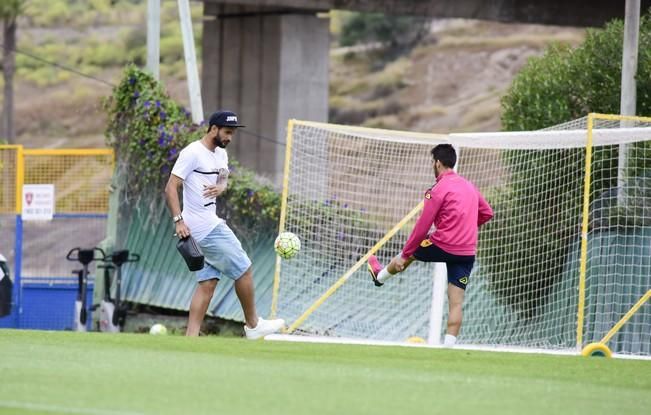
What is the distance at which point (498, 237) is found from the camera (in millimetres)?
16250

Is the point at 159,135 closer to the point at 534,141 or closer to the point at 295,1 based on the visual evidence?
the point at 534,141

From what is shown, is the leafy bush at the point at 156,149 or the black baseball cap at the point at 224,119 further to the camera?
the leafy bush at the point at 156,149

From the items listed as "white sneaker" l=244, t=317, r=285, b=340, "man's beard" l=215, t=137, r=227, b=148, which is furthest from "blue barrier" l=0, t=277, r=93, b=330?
"man's beard" l=215, t=137, r=227, b=148

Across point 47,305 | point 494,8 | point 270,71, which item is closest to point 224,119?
point 47,305

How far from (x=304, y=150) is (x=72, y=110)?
1902 inches

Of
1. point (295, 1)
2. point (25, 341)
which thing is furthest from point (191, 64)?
point (295, 1)

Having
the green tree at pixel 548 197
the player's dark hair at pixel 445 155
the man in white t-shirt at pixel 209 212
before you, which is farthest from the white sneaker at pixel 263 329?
the green tree at pixel 548 197

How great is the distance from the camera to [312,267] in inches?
655

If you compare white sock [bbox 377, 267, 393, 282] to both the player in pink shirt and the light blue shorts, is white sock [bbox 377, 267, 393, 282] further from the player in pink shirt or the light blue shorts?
the light blue shorts

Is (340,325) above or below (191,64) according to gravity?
below

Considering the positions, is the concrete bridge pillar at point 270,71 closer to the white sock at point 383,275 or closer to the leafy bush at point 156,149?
the leafy bush at point 156,149

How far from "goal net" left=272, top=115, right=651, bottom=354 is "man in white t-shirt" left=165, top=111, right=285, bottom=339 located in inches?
100.0

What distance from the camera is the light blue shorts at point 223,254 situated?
40.3ft

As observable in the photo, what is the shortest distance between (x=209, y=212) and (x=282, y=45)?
20.0m
